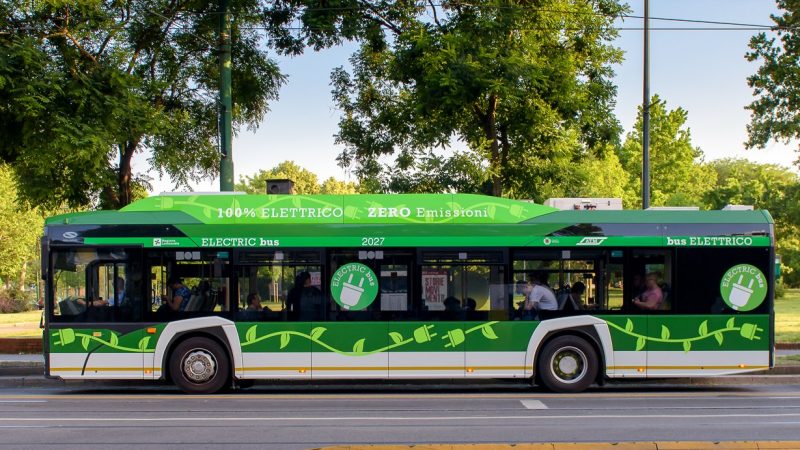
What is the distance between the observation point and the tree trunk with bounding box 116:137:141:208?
19.8m

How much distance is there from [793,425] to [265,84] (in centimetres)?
1527

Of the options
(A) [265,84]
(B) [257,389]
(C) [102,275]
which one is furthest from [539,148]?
(C) [102,275]

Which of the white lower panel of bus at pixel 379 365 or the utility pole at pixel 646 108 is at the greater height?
the utility pole at pixel 646 108

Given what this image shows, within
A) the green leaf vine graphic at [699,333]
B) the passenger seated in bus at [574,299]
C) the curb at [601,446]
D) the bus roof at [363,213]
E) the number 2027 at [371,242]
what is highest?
the bus roof at [363,213]

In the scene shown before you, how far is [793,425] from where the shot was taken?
10781 mm

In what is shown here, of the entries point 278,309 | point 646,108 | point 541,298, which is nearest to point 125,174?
point 278,309

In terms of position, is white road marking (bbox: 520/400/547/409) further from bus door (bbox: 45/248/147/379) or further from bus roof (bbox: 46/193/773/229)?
bus door (bbox: 45/248/147/379)

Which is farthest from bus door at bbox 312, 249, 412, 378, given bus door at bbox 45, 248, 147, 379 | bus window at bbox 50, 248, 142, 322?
bus window at bbox 50, 248, 142, 322

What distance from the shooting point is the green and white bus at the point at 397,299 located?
14289mm

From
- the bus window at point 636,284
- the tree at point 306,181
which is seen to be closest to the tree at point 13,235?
the tree at point 306,181

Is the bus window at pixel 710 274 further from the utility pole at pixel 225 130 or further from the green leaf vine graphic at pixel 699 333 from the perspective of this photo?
the utility pole at pixel 225 130

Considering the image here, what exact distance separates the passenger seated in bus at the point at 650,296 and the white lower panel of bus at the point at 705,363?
0.79 meters

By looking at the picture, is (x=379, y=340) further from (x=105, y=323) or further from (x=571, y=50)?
(x=571, y=50)

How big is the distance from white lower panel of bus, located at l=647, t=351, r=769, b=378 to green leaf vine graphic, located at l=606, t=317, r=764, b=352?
0.61 ft
